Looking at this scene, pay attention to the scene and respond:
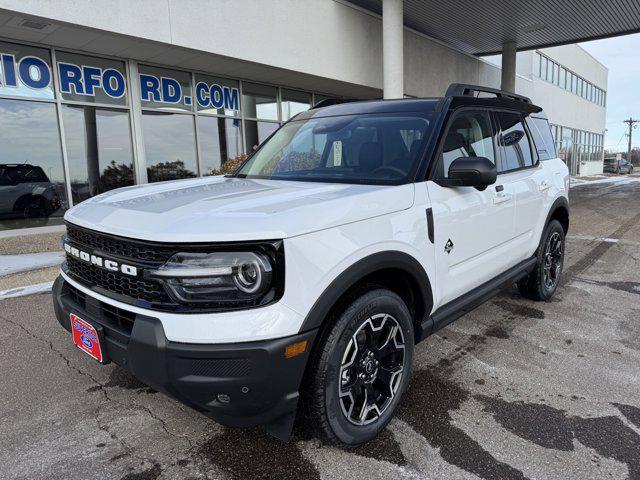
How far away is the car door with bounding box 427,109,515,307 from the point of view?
2.81 meters

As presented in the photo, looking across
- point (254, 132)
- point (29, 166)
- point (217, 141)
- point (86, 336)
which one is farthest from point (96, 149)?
point (86, 336)

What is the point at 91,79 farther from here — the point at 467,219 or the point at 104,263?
the point at 467,219

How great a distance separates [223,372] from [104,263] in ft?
2.77

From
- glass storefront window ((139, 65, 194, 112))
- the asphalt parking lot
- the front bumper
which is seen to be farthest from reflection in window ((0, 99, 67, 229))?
the front bumper

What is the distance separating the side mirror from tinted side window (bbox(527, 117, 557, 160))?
196 cm

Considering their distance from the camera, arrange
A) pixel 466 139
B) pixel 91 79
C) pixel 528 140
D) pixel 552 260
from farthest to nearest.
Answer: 1. pixel 91 79
2. pixel 552 260
3. pixel 528 140
4. pixel 466 139

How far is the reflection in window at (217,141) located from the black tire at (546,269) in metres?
9.52

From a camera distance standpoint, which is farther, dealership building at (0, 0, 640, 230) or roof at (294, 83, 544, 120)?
dealership building at (0, 0, 640, 230)

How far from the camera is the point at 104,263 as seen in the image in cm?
224

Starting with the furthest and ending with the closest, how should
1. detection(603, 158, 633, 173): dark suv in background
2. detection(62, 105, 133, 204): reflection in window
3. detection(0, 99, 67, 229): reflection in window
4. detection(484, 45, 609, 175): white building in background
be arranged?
detection(603, 158, 633, 173): dark suv in background, detection(484, 45, 609, 175): white building in background, detection(62, 105, 133, 204): reflection in window, detection(0, 99, 67, 229): reflection in window

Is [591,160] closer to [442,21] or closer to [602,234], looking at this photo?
[442,21]

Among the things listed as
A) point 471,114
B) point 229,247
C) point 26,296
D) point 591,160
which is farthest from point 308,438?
point 591,160

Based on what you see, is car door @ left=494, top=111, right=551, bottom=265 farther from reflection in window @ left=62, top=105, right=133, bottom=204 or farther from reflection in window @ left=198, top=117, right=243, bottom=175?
reflection in window @ left=198, top=117, right=243, bottom=175

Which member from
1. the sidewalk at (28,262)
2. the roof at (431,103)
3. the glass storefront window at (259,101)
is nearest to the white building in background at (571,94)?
the glass storefront window at (259,101)
